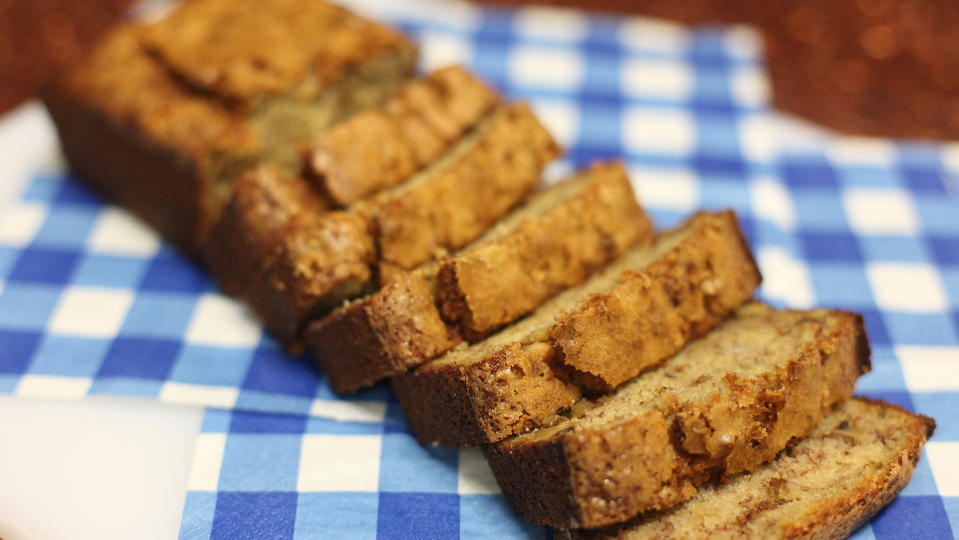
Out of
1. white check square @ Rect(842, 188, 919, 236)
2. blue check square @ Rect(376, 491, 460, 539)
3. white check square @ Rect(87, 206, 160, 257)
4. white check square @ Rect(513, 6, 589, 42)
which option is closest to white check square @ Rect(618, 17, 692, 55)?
white check square @ Rect(513, 6, 589, 42)

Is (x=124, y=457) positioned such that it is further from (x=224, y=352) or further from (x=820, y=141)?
(x=820, y=141)

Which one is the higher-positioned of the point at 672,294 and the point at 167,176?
the point at 672,294

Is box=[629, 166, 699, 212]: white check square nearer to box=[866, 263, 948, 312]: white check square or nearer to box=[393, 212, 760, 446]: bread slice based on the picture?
box=[866, 263, 948, 312]: white check square

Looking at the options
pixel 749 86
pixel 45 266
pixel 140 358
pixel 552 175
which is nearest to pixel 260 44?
pixel 45 266

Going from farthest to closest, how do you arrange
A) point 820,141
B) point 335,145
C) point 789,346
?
point 820,141 < point 335,145 < point 789,346

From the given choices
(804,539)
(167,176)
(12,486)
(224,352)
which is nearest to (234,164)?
(167,176)

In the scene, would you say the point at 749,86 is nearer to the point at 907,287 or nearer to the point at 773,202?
the point at 773,202

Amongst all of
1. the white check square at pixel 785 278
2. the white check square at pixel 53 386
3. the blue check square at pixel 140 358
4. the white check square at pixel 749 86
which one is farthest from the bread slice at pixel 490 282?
the white check square at pixel 749 86
